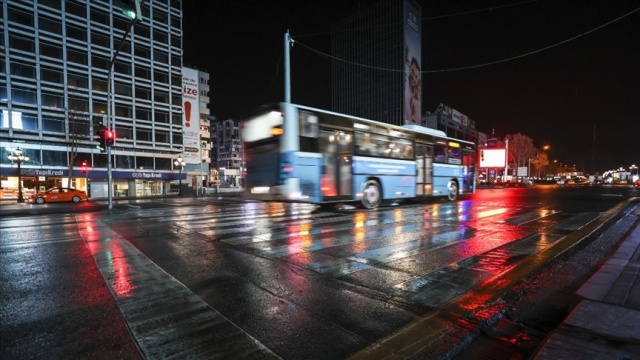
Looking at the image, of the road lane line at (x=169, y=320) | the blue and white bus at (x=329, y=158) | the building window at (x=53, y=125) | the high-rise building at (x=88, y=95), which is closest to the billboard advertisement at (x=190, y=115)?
the high-rise building at (x=88, y=95)

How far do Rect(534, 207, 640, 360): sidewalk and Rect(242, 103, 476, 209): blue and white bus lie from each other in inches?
321

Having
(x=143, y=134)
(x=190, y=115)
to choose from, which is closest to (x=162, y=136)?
(x=143, y=134)

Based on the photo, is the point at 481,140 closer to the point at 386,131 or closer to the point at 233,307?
the point at 386,131

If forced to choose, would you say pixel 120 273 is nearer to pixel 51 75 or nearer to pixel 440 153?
pixel 440 153

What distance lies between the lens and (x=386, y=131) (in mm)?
13570

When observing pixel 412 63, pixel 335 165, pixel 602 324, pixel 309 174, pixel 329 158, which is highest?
pixel 412 63

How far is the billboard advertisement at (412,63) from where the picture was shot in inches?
3568

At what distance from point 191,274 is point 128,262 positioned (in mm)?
1556

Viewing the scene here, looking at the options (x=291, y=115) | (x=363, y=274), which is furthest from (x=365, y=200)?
(x=363, y=274)

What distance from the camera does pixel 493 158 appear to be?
54.7m

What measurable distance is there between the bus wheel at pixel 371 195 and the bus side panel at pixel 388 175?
0.24 m

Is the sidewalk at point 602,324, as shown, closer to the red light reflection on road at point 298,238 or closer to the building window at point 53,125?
the red light reflection on road at point 298,238

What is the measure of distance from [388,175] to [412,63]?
300 feet

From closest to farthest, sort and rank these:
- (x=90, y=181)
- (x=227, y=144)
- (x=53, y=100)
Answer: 1. (x=53, y=100)
2. (x=90, y=181)
3. (x=227, y=144)
